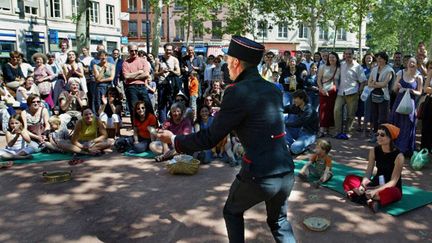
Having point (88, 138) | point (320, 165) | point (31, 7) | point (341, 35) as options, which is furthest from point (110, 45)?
point (320, 165)

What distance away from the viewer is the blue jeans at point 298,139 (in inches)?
292

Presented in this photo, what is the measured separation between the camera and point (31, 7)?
29.1 m

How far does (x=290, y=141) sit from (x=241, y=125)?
507 cm

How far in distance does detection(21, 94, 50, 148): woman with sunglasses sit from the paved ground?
158 centimetres

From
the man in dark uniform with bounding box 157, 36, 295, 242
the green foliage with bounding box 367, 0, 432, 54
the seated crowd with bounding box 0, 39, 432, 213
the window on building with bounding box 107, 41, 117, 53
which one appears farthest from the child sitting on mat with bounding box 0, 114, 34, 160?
the green foliage with bounding box 367, 0, 432, 54

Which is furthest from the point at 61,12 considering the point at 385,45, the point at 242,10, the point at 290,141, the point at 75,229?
the point at 385,45

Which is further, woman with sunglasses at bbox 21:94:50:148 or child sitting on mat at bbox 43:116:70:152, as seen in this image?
woman with sunglasses at bbox 21:94:50:148

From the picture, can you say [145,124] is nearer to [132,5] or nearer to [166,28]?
[166,28]

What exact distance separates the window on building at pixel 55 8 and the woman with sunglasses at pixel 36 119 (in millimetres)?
26260

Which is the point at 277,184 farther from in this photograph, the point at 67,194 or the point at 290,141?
the point at 290,141

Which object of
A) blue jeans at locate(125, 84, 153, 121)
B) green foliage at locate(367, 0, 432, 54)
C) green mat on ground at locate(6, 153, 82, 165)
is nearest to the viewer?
green mat on ground at locate(6, 153, 82, 165)

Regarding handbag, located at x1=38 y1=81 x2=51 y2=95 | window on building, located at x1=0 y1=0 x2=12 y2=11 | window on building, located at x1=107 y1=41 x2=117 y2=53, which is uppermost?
window on building, located at x1=0 y1=0 x2=12 y2=11

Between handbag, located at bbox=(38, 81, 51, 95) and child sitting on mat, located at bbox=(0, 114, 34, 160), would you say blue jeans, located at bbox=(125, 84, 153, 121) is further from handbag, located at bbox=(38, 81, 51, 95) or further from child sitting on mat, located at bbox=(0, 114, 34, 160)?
handbag, located at bbox=(38, 81, 51, 95)

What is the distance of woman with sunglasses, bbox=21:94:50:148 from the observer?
8.02 meters
